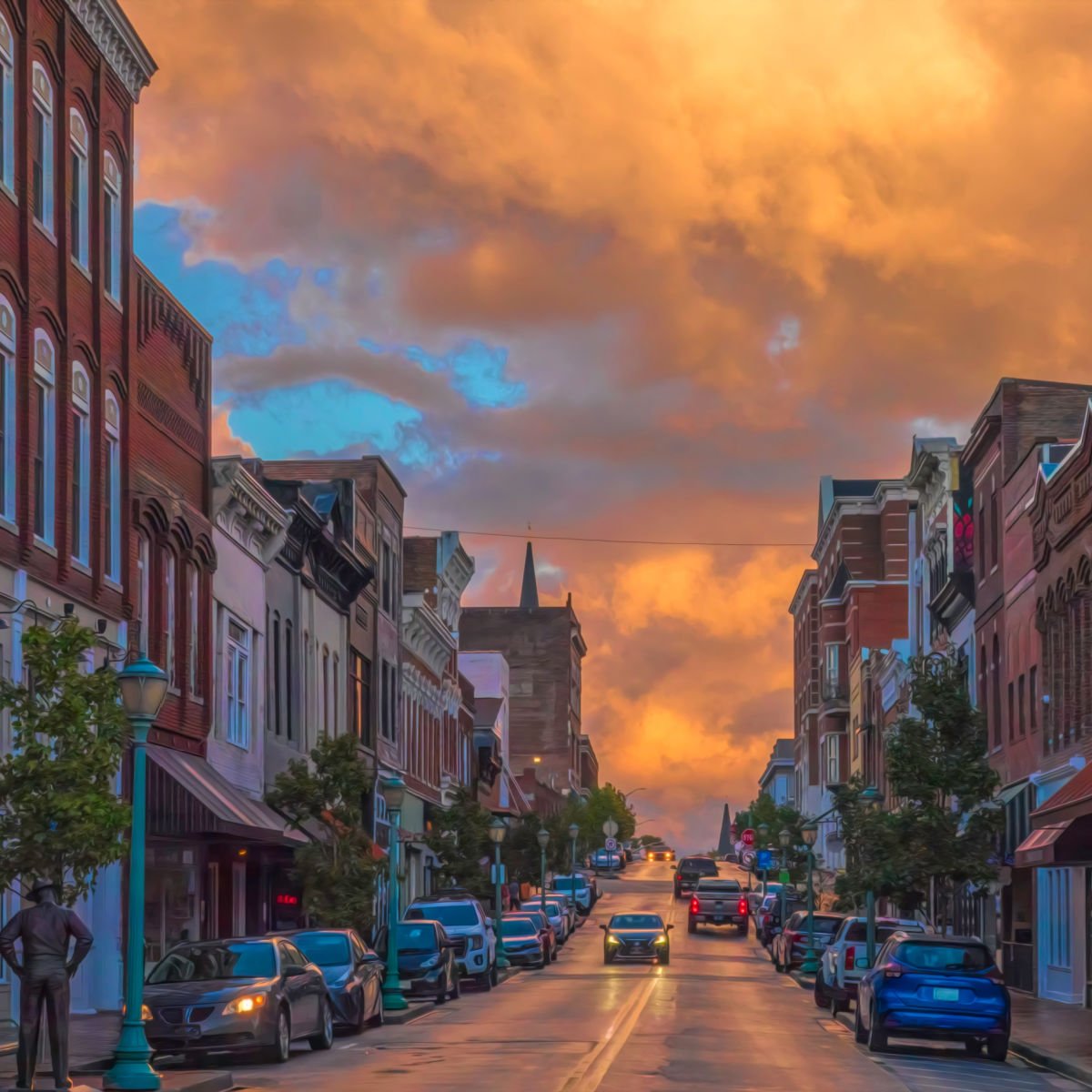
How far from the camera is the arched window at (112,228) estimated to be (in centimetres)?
3381

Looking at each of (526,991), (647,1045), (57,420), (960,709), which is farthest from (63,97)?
(960,709)

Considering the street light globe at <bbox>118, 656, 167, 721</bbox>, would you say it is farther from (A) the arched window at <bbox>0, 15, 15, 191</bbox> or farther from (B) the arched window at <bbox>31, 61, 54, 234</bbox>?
(B) the arched window at <bbox>31, 61, 54, 234</bbox>

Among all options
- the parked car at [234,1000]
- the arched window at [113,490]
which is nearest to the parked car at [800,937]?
the arched window at [113,490]

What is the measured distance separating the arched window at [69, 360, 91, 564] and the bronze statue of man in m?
14.0

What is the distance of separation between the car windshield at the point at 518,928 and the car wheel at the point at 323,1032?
28816 millimetres

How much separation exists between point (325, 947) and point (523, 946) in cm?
2636

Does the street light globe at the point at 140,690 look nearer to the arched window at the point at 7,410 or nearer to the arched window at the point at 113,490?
the arched window at the point at 7,410

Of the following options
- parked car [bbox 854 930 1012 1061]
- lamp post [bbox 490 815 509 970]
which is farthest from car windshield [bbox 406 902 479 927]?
parked car [bbox 854 930 1012 1061]

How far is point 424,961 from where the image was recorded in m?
37.1

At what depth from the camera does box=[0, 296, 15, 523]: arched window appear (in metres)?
28.1

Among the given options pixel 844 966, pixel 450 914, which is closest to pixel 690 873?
pixel 450 914

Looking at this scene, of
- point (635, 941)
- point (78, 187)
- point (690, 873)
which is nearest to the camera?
point (78, 187)

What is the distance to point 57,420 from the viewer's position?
30641mm

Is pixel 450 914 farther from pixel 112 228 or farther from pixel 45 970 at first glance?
pixel 45 970
